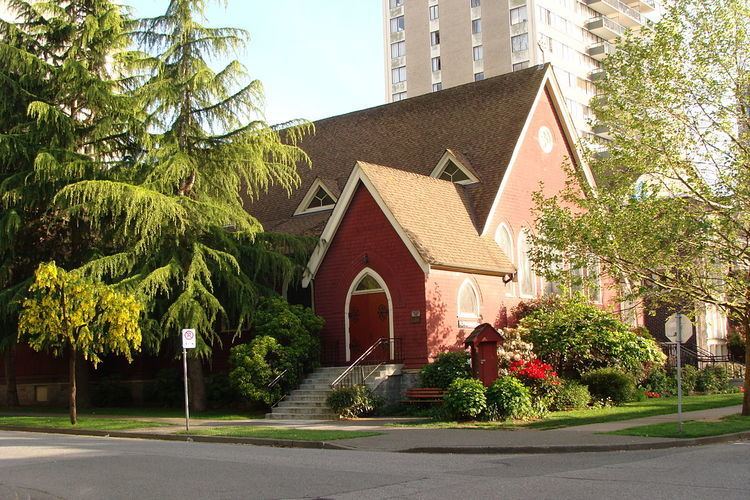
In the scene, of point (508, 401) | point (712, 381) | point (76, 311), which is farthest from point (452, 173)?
point (76, 311)

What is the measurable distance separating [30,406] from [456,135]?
2007cm

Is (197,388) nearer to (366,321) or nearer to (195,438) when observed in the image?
(366,321)

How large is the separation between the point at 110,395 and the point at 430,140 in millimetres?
15691

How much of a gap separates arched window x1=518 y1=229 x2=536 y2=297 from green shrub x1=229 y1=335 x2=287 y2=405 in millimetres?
9572

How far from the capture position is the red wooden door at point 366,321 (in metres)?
27.3

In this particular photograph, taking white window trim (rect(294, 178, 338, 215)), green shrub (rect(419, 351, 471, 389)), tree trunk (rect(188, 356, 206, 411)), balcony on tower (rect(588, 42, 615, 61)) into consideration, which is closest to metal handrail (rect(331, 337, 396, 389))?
green shrub (rect(419, 351, 471, 389))

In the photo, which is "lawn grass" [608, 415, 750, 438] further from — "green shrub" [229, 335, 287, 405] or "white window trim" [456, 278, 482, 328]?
"green shrub" [229, 335, 287, 405]

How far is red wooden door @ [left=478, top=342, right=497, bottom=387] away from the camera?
23.4 metres

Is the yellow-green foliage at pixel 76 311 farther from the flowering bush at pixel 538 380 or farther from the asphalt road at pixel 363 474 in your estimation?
the flowering bush at pixel 538 380

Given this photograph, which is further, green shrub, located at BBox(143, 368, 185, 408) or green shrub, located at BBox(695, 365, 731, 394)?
green shrub, located at BBox(695, 365, 731, 394)

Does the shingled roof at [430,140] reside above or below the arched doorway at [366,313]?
above

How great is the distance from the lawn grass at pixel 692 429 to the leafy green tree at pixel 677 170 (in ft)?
7.83

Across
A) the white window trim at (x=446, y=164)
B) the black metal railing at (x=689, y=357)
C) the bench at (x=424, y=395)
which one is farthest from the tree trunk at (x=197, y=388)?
the black metal railing at (x=689, y=357)

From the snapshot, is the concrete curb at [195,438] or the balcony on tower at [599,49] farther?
the balcony on tower at [599,49]
